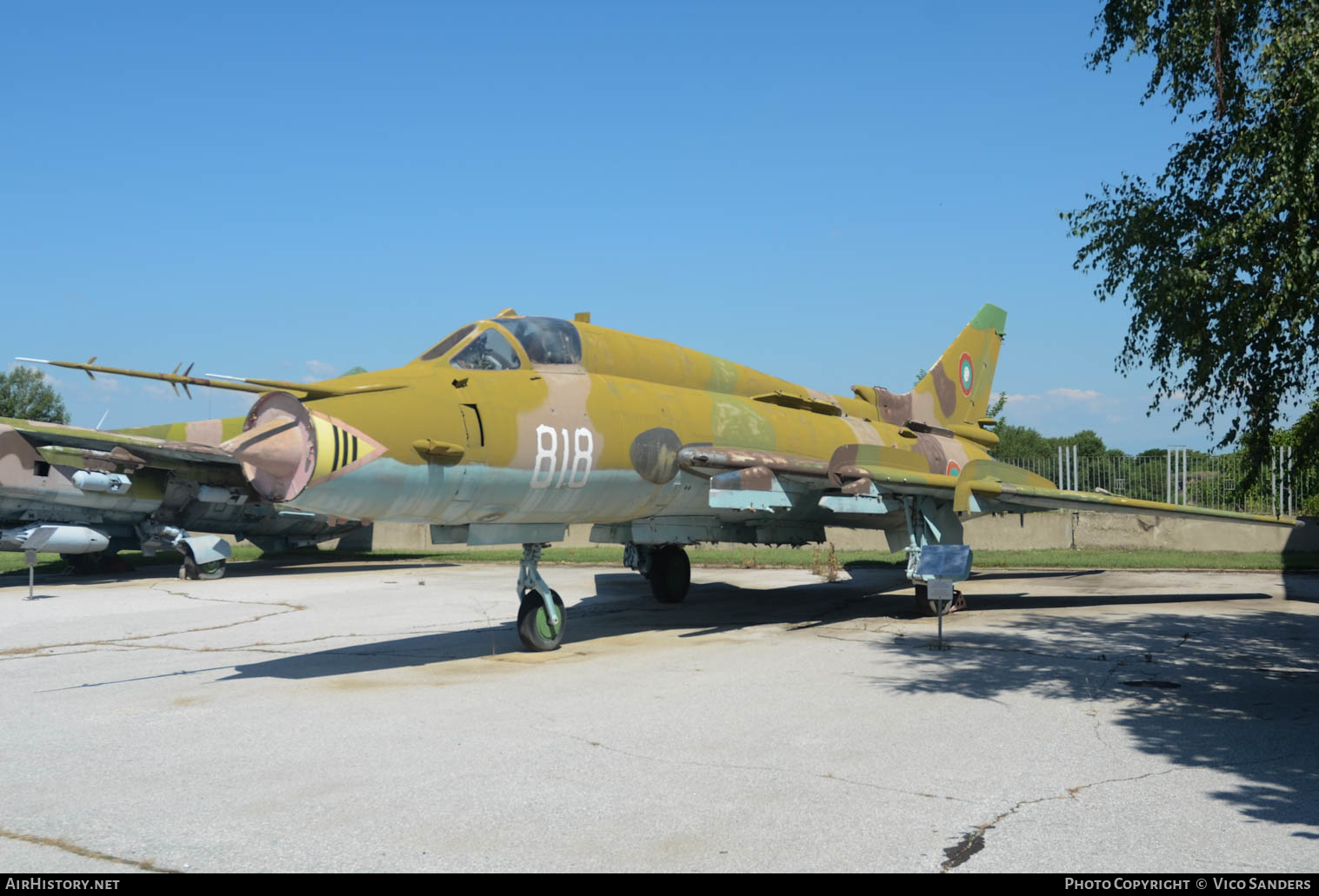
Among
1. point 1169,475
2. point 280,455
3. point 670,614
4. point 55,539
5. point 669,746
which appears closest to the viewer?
point 669,746

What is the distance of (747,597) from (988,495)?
4433 millimetres

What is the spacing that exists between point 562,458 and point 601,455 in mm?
527

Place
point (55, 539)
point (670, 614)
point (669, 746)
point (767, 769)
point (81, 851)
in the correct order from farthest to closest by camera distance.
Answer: point (55, 539)
point (670, 614)
point (669, 746)
point (767, 769)
point (81, 851)

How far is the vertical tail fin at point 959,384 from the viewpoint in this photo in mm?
16094

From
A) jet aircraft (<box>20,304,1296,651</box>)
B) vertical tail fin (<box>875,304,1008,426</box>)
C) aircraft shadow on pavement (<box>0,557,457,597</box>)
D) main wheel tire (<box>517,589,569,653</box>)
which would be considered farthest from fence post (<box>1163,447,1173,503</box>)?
main wheel tire (<box>517,589,569,653</box>)

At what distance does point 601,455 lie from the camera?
9.87 m

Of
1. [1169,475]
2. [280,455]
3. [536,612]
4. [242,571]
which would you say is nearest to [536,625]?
[536,612]

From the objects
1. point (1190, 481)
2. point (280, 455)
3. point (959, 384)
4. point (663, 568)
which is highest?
point (959, 384)

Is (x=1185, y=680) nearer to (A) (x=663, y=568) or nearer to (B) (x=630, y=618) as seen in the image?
(B) (x=630, y=618)

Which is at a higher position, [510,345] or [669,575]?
[510,345]

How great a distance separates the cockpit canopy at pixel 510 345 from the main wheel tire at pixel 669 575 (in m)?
5.43

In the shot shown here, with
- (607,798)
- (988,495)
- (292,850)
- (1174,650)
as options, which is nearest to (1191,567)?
(988,495)

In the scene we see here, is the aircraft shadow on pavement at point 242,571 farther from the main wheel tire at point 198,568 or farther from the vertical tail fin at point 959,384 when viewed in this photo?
the vertical tail fin at point 959,384

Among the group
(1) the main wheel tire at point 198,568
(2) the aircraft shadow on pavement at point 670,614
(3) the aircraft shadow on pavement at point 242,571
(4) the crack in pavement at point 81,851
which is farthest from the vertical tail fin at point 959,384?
(1) the main wheel tire at point 198,568
